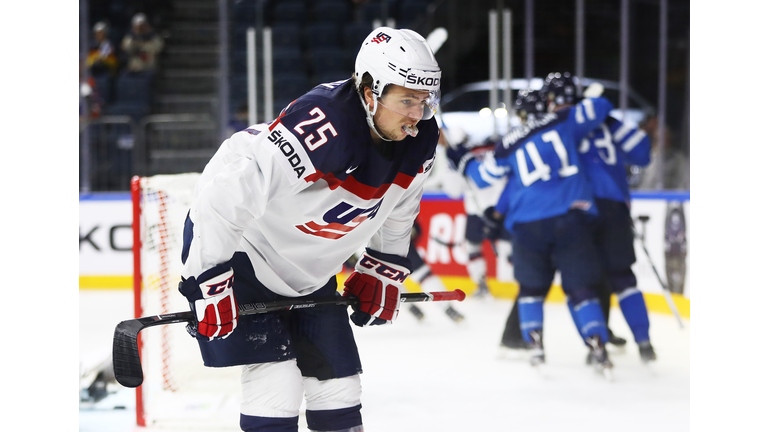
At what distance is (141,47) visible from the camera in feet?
24.7

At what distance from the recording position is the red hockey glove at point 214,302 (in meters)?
1.54

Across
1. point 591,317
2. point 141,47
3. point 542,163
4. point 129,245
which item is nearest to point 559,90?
point 542,163

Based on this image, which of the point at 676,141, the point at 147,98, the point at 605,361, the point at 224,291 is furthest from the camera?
the point at 147,98

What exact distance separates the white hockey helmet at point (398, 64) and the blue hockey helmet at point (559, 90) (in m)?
1.96

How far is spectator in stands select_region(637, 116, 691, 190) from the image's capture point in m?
5.48

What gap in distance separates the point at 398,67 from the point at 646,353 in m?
2.34

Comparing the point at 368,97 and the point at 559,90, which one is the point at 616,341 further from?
the point at 368,97

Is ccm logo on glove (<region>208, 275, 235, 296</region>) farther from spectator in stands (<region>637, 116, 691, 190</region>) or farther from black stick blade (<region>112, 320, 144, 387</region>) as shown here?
spectator in stands (<region>637, 116, 691, 190</region>)

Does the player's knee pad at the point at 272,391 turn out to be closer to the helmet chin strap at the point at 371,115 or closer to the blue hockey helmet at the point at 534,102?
the helmet chin strap at the point at 371,115

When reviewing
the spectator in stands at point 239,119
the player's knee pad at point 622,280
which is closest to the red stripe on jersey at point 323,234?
the player's knee pad at point 622,280

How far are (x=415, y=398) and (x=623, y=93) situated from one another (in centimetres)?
349

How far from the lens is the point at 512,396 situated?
10.3 ft

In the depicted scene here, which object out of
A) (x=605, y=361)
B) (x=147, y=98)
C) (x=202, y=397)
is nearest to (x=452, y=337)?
(x=605, y=361)
